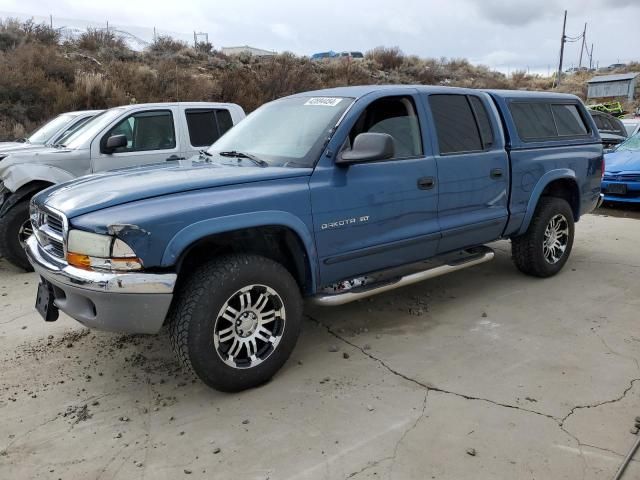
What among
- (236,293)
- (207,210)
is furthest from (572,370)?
(207,210)

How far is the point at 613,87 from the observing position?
35812 mm

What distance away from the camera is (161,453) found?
2.80 meters

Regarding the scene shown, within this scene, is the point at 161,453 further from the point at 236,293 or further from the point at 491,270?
the point at 491,270

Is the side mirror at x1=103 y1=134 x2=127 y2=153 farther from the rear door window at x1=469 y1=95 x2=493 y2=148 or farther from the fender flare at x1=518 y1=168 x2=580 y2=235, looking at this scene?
the fender flare at x1=518 y1=168 x2=580 y2=235

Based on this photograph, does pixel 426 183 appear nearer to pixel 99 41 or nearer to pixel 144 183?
pixel 144 183

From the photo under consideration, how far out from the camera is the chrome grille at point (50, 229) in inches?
126

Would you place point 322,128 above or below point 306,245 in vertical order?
above

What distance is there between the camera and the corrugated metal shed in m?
35.0

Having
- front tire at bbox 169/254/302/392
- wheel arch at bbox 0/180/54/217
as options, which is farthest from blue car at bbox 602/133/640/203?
wheel arch at bbox 0/180/54/217

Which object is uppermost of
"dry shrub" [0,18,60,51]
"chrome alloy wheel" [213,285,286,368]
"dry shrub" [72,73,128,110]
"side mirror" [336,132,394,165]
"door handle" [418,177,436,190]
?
"dry shrub" [0,18,60,51]

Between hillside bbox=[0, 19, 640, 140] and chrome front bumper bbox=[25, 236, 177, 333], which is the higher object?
hillside bbox=[0, 19, 640, 140]

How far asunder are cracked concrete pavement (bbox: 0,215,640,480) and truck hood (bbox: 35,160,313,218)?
122cm

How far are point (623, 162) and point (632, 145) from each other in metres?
1.22

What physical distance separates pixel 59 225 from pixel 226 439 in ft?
5.37
